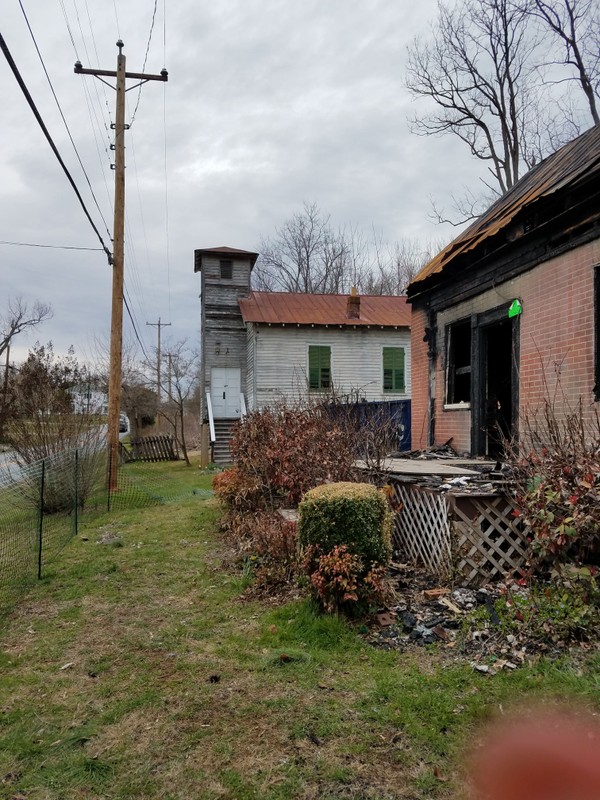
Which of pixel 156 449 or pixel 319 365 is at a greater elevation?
pixel 319 365

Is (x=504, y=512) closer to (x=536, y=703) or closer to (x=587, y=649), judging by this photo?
(x=587, y=649)

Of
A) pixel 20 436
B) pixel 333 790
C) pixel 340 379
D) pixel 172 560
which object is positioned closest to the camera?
pixel 333 790

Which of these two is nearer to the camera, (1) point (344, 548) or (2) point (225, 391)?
(1) point (344, 548)

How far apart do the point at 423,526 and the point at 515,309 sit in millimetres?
3420

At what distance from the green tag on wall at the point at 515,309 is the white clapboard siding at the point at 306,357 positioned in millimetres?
12865

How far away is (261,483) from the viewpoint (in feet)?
24.5

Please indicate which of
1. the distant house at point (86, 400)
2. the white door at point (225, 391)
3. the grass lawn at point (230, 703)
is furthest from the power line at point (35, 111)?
the white door at point (225, 391)

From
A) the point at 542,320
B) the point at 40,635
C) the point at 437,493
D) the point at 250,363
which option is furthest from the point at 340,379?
the point at 40,635

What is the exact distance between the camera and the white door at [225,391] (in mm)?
22219

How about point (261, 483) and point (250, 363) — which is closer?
point (261, 483)

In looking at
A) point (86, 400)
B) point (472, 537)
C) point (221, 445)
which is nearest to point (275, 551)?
point (472, 537)

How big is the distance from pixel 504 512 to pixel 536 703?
2.08m

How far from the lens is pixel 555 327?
6.38 meters

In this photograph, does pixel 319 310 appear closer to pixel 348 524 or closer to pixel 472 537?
pixel 472 537
